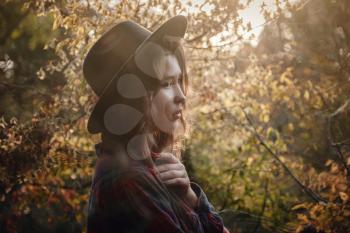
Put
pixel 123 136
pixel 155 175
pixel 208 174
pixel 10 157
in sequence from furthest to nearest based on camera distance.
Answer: pixel 208 174, pixel 10 157, pixel 123 136, pixel 155 175

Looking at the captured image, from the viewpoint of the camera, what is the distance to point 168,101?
1.82m

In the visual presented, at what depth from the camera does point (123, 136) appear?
65.6 inches

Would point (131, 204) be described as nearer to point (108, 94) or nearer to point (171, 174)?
point (171, 174)

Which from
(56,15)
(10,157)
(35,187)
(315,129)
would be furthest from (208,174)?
(56,15)

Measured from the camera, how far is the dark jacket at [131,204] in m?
1.40

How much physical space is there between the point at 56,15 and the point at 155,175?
3.06 meters

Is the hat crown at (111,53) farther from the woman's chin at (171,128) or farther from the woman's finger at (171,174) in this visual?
the woman's finger at (171,174)

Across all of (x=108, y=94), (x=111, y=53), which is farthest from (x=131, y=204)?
(x=111, y=53)

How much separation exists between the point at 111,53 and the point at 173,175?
2.18 feet

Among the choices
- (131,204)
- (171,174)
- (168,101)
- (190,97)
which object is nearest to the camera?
(131,204)

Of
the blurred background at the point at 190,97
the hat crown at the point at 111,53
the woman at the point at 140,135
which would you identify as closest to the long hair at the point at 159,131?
the woman at the point at 140,135

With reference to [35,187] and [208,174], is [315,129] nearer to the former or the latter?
[208,174]

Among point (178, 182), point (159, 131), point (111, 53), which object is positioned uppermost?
point (111, 53)

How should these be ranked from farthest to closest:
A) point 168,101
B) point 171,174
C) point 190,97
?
point 190,97, point 168,101, point 171,174
